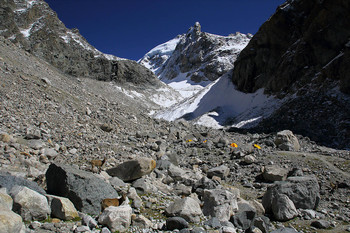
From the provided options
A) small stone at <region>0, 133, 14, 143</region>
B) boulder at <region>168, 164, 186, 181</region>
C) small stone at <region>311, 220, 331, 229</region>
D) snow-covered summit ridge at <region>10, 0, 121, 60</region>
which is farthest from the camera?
snow-covered summit ridge at <region>10, 0, 121, 60</region>

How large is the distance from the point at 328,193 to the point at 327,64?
22724 millimetres

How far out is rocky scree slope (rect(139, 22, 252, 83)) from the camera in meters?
124

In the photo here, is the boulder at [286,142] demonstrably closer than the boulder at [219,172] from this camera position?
No

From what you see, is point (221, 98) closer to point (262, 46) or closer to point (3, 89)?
point (262, 46)

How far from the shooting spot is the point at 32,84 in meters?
13.8

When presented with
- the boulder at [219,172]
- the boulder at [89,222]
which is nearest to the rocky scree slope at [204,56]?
the boulder at [219,172]

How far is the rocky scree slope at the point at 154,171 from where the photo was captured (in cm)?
543

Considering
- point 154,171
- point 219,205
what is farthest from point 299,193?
point 154,171

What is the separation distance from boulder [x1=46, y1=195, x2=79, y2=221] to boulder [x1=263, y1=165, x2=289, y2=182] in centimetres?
806

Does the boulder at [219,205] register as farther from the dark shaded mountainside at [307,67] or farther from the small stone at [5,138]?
the dark shaded mountainside at [307,67]

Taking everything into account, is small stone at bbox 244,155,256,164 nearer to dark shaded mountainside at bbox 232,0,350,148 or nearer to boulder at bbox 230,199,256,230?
boulder at bbox 230,199,256,230

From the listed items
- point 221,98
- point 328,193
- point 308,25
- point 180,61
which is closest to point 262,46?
point 308,25

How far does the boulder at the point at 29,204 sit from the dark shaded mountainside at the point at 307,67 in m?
21.0

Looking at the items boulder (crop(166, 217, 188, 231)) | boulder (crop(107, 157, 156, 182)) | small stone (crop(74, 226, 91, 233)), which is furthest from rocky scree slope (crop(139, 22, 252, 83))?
small stone (crop(74, 226, 91, 233))
